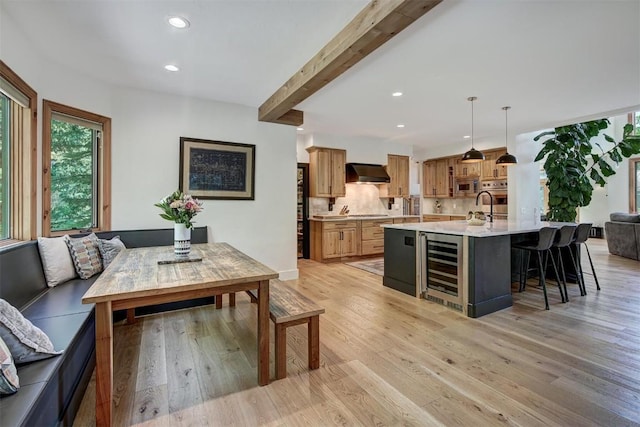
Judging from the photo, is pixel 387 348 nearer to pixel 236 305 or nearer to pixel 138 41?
pixel 236 305

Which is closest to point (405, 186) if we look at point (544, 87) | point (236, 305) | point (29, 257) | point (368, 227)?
point (368, 227)

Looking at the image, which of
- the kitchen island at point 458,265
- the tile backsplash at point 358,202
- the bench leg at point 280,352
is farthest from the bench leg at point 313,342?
the tile backsplash at point 358,202

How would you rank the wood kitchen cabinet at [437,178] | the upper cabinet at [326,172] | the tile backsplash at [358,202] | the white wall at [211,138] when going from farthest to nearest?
1. the wood kitchen cabinet at [437,178]
2. the tile backsplash at [358,202]
3. the upper cabinet at [326,172]
4. the white wall at [211,138]

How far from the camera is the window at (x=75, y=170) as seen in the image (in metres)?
2.93

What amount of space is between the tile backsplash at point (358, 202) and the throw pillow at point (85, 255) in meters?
4.15

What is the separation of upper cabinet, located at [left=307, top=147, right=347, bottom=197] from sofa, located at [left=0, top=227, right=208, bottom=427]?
4.10 meters

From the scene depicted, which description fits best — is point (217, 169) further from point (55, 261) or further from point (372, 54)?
point (372, 54)

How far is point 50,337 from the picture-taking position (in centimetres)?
169

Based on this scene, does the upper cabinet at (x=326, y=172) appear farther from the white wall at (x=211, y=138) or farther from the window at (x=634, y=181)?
the window at (x=634, y=181)

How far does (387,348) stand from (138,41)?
335 cm

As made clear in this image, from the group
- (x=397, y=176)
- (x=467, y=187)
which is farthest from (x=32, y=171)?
(x=467, y=187)

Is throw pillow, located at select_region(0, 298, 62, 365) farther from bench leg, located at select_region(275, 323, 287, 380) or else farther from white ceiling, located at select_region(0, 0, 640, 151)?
white ceiling, located at select_region(0, 0, 640, 151)

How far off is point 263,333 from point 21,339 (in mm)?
1215

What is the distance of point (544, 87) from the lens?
3654 mm
